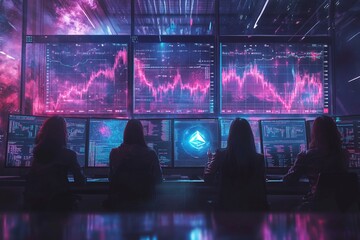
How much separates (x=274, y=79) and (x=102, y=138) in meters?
2.20

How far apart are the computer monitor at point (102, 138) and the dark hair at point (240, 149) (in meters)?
1.45

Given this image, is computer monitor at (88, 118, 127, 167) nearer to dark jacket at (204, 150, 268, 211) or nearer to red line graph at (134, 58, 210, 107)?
red line graph at (134, 58, 210, 107)

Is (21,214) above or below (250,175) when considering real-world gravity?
above

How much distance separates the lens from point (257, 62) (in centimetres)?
398

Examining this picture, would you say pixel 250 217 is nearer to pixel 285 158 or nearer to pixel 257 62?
pixel 285 158

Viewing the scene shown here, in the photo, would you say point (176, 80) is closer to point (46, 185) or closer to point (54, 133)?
point (54, 133)

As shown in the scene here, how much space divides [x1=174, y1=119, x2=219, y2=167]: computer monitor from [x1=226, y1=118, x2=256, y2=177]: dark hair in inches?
33.7

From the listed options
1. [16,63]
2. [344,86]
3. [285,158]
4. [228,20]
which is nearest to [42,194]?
[16,63]

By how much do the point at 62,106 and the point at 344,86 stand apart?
4.52 meters

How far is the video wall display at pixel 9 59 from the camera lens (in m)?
3.99

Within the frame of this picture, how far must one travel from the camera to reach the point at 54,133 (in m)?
2.85

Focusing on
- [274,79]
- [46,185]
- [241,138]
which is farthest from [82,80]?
[274,79]

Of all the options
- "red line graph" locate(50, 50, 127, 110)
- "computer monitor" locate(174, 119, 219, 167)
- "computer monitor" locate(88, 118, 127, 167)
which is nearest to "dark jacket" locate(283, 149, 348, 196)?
"computer monitor" locate(174, 119, 219, 167)

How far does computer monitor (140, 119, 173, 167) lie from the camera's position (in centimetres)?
362
